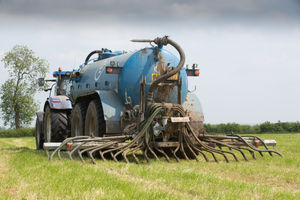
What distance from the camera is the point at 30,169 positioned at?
7102 mm

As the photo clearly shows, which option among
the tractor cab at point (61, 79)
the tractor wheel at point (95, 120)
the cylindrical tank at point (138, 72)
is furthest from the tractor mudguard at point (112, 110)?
the tractor cab at point (61, 79)

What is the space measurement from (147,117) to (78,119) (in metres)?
3.58

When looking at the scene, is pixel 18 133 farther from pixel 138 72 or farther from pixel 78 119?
pixel 138 72

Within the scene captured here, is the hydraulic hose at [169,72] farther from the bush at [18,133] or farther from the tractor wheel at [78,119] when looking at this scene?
the bush at [18,133]

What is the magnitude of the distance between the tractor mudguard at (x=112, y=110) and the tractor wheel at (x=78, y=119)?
157 centimetres

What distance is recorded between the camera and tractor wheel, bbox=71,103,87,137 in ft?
38.0

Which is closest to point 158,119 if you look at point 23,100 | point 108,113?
point 108,113

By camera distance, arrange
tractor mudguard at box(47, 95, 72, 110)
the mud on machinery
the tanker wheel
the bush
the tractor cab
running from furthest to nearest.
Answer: the bush → the tractor cab → tractor mudguard at box(47, 95, 72, 110) → the tanker wheel → the mud on machinery

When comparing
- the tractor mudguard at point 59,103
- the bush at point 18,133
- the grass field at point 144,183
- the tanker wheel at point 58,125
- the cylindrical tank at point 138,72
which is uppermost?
the cylindrical tank at point 138,72

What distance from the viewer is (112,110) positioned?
9914mm

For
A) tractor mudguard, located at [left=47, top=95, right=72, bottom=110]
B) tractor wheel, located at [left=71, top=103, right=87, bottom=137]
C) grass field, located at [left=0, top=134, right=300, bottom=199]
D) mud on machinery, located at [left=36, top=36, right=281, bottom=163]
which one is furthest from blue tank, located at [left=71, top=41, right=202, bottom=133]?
grass field, located at [left=0, top=134, right=300, bottom=199]

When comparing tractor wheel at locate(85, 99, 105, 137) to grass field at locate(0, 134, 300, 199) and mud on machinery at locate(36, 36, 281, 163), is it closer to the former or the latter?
mud on machinery at locate(36, 36, 281, 163)

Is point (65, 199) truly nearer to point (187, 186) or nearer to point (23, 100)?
point (187, 186)

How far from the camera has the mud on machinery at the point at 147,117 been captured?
8.83 meters
